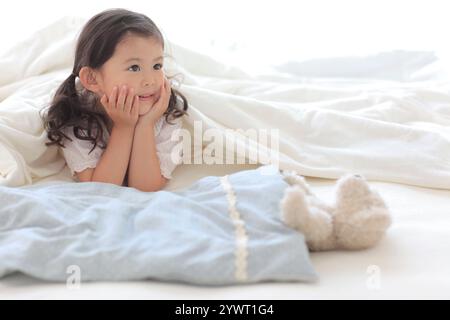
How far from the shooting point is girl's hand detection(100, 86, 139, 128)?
1.07 metres

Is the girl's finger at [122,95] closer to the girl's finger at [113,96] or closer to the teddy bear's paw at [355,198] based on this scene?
the girl's finger at [113,96]

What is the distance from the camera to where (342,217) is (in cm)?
81

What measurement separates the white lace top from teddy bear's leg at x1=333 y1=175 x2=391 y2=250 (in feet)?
1.36

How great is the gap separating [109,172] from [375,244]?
1.74 feet

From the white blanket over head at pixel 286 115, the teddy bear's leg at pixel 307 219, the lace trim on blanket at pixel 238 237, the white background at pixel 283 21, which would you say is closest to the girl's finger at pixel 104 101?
the white blanket over head at pixel 286 115

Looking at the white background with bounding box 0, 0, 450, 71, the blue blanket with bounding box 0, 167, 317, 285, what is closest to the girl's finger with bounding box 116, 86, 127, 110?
the blue blanket with bounding box 0, 167, 317, 285

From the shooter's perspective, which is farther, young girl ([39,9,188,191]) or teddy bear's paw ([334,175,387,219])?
young girl ([39,9,188,191])

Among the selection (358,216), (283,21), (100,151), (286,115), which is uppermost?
(283,21)

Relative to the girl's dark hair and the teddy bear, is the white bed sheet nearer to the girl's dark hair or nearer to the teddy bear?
the teddy bear

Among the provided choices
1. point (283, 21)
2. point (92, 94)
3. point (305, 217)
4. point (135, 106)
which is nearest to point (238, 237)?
point (305, 217)

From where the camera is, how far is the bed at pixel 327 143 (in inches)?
28.9

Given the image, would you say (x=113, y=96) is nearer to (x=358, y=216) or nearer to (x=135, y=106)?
(x=135, y=106)

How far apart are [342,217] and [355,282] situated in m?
0.11

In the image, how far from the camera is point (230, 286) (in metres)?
0.73
